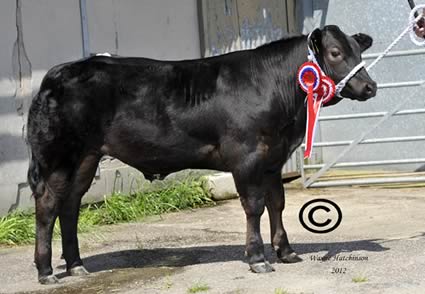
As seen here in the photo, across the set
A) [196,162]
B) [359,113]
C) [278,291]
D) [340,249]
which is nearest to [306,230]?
[340,249]

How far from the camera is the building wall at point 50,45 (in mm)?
9742

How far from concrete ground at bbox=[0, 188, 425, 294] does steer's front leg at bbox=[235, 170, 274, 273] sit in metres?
0.13

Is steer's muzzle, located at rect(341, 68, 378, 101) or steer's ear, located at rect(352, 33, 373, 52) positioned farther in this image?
steer's ear, located at rect(352, 33, 373, 52)

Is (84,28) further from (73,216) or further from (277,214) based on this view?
(277,214)

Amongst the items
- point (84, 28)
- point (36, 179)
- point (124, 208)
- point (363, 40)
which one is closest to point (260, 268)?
point (36, 179)

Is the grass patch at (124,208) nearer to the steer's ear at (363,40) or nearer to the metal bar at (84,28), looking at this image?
the metal bar at (84,28)

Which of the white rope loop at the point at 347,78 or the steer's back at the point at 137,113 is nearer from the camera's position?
the steer's back at the point at 137,113

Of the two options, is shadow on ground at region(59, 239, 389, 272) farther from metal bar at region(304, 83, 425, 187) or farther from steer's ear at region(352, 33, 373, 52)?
metal bar at region(304, 83, 425, 187)

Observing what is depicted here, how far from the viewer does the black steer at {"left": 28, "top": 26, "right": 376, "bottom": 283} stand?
734cm

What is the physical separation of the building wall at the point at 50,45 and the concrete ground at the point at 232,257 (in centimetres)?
97

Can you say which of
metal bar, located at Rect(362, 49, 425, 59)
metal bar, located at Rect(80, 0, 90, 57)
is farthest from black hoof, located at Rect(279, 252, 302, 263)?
metal bar, located at Rect(362, 49, 425, 59)

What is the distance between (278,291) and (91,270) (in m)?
1.91

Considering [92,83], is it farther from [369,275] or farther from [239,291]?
[369,275]

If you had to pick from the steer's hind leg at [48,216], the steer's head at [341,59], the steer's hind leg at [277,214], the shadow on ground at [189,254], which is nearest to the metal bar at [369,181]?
the shadow on ground at [189,254]
